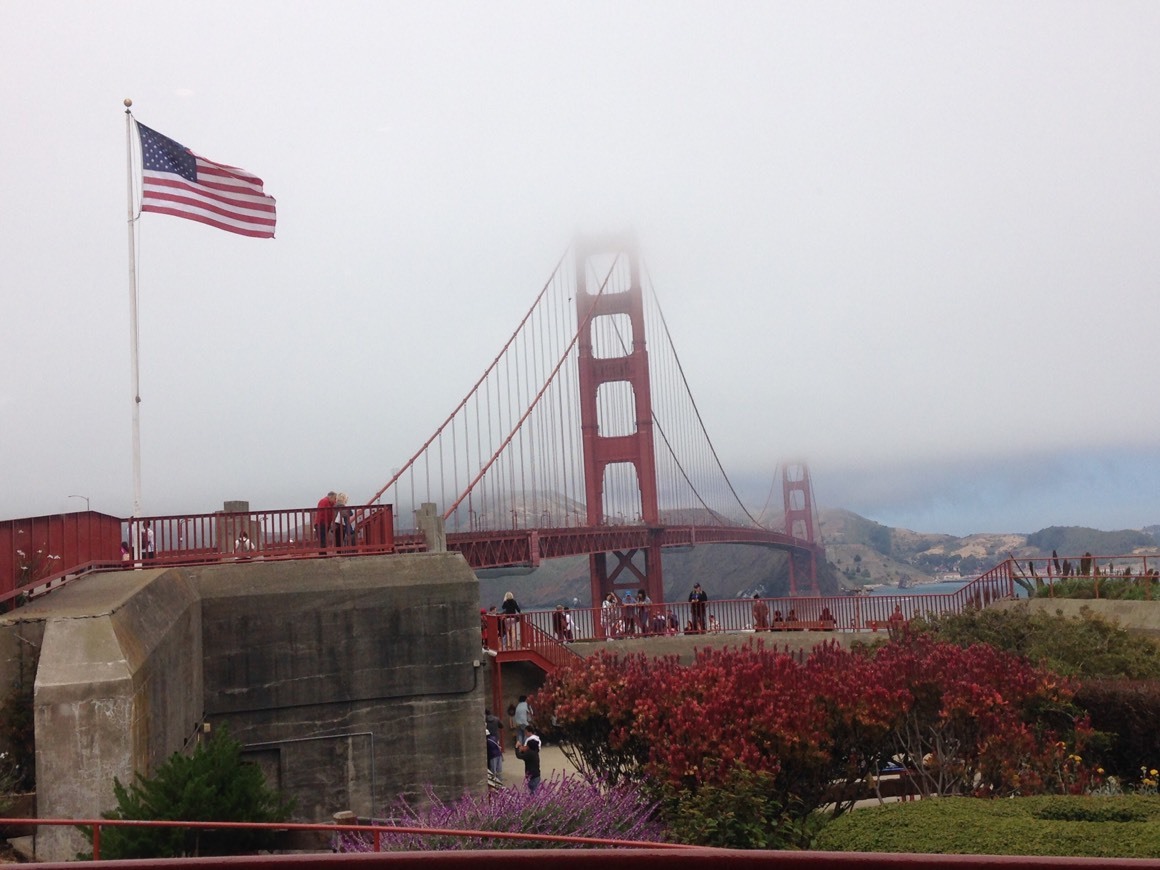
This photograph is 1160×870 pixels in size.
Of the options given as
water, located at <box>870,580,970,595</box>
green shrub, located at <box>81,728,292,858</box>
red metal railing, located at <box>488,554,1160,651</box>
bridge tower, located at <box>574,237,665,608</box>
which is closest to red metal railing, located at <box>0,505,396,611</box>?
green shrub, located at <box>81,728,292,858</box>

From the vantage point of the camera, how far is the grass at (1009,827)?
718 centimetres

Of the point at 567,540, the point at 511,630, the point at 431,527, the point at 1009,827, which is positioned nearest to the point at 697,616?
the point at 511,630

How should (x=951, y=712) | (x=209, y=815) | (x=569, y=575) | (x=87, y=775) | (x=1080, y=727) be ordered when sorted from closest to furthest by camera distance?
1. (x=209, y=815)
2. (x=87, y=775)
3. (x=951, y=712)
4. (x=1080, y=727)
5. (x=569, y=575)

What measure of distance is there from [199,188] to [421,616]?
23.9 ft

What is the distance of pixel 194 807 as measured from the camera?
7719mm

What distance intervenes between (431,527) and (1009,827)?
1004cm

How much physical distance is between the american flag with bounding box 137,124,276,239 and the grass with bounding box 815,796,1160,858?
1212cm

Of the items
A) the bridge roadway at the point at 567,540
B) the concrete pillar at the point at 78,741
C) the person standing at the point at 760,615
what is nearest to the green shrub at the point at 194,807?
the concrete pillar at the point at 78,741

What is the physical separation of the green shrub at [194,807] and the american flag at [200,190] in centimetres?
958

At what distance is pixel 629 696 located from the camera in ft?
35.7

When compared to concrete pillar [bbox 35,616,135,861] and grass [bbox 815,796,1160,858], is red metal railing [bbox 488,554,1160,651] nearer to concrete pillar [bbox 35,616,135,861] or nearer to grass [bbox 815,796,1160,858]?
concrete pillar [bbox 35,616,135,861]

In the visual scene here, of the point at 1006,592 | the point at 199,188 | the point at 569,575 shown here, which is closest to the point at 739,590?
the point at 569,575

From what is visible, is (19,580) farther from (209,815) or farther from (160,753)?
(209,815)

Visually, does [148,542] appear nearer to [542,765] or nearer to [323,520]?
[323,520]
